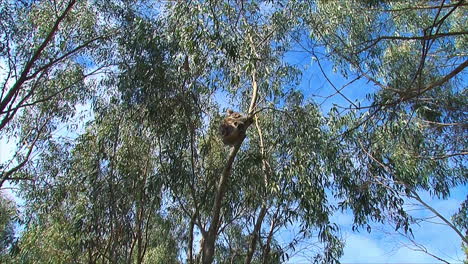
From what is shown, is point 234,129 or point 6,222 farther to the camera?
point 6,222

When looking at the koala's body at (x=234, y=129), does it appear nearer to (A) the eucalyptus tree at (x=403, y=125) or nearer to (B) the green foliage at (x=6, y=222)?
(A) the eucalyptus tree at (x=403, y=125)

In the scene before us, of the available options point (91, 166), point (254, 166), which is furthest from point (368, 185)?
point (91, 166)

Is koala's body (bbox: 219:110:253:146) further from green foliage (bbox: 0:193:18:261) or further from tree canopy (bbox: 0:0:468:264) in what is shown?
green foliage (bbox: 0:193:18:261)

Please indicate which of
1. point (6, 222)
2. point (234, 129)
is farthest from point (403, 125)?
point (6, 222)

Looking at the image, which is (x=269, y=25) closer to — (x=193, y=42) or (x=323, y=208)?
(x=193, y=42)

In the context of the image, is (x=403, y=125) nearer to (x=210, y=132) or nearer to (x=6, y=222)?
(x=210, y=132)

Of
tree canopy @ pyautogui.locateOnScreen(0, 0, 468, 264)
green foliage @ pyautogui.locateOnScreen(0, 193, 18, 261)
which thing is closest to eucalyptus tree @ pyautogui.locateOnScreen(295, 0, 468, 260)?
tree canopy @ pyautogui.locateOnScreen(0, 0, 468, 264)

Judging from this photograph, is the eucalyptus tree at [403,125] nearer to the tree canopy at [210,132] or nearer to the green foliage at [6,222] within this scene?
the tree canopy at [210,132]

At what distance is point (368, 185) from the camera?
597cm

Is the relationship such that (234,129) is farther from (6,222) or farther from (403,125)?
(6,222)

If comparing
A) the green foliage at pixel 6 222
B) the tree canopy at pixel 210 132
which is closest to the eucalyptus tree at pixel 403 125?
the tree canopy at pixel 210 132

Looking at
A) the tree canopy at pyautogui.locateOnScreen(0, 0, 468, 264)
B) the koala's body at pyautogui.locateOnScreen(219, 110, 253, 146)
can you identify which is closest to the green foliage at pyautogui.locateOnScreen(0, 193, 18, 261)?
the tree canopy at pyautogui.locateOnScreen(0, 0, 468, 264)

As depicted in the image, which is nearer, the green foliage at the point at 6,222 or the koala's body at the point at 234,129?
the koala's body at the point at 234,129

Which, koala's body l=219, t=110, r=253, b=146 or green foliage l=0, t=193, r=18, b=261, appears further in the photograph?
green foliage l=0, t=193, r=18, b=261
